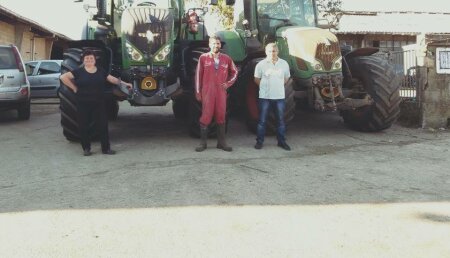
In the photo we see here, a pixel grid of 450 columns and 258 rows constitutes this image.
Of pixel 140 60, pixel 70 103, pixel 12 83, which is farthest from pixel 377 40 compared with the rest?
pixel 70 103

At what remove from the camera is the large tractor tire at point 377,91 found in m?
8.26

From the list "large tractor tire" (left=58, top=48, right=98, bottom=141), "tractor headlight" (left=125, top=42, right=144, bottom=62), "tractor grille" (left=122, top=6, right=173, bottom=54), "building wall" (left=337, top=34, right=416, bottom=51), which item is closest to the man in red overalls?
"tractor grille" (left=122, top=6, right=173, bottom=54)

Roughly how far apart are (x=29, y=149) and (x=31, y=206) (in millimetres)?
3400

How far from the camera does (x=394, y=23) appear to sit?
2644 centimetres

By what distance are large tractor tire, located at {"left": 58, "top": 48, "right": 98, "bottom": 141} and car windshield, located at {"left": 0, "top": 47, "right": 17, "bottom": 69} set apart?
4.09 m

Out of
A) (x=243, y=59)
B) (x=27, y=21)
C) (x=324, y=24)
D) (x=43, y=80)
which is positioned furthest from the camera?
(x=27, y=21)

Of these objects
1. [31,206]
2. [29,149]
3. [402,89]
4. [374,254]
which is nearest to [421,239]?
[374,254]

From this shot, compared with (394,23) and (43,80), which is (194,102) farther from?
(394,23)

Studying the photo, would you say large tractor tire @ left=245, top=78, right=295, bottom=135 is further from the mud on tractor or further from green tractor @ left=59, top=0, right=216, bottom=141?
green tractor @ left=59, top=0, right=216, bottom=141

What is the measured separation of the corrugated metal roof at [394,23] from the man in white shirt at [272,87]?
17.0 m

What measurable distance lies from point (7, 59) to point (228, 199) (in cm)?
845

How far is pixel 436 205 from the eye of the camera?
182 inches

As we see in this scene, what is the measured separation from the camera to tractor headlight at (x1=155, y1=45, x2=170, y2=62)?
24.5ft

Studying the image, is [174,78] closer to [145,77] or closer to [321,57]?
[145,77]
